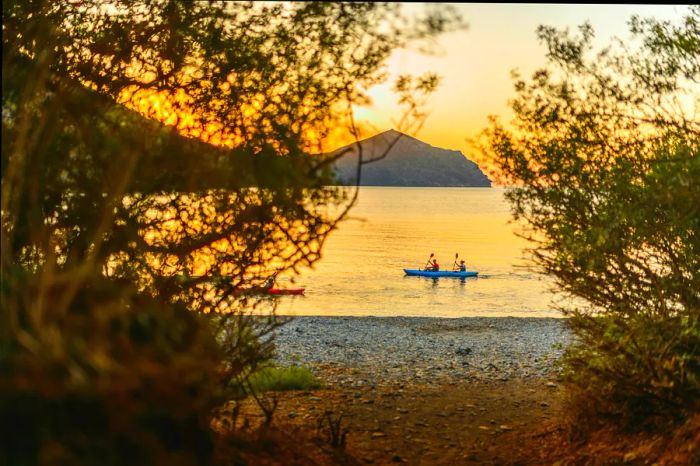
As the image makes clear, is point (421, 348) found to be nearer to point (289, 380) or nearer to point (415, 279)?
point (289, 380)

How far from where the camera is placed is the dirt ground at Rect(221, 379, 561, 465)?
22.6 feet

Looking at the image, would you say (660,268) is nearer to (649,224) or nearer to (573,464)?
(649,224)

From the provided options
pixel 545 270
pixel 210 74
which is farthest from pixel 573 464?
pixel 210 74

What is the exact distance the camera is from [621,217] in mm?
6871

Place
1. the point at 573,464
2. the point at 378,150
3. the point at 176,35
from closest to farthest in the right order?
the point at 378,150
the point at 176,35
the point at 573,464

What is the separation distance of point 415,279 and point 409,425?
40.1 m

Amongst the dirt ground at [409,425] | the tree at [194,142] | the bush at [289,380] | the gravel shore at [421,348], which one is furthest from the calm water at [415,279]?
the tree at [194,142]

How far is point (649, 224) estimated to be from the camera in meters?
7.14

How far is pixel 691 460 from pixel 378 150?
134 inches

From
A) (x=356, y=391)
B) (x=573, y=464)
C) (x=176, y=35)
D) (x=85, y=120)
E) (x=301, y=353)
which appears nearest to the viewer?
(x=85, y=120)

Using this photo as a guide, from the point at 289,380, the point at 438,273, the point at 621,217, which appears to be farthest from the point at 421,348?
the point at 438,273

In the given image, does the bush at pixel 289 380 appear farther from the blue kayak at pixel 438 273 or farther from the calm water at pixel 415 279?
the blue kayak at pixel 438 273

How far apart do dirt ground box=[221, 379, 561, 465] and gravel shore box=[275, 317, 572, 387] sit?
0.96 meters

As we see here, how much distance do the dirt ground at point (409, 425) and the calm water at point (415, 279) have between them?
2424 mm
